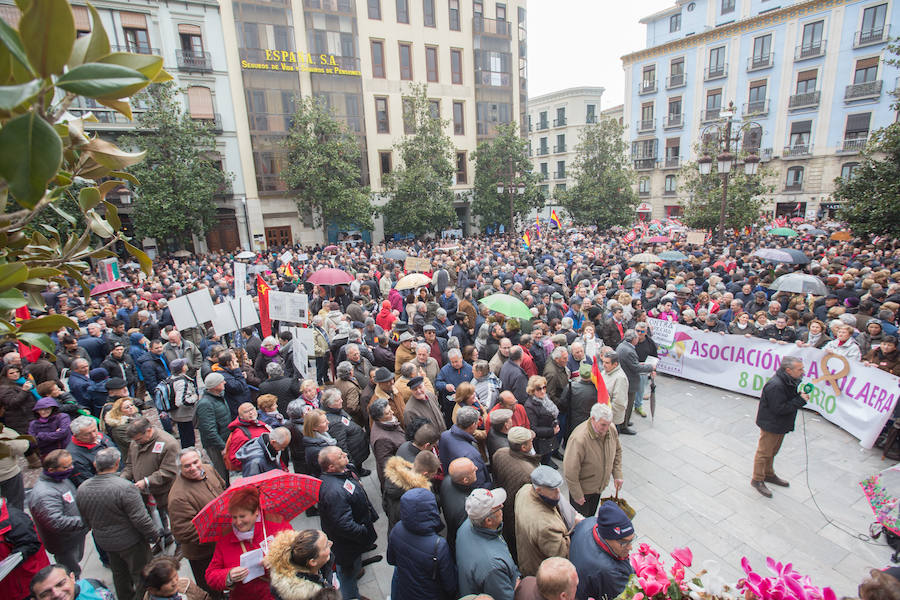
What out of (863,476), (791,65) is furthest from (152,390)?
(791,65)

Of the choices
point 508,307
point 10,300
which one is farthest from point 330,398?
point 508,307

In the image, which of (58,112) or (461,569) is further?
(461,569)

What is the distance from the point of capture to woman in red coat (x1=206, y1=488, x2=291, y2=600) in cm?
325

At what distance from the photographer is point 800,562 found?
4434 mm

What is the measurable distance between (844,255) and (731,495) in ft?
47.1

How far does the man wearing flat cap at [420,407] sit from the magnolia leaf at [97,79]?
14.7ft

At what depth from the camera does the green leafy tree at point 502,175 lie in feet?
98.6

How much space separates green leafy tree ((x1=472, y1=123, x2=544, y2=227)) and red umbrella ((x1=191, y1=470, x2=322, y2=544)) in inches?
1119

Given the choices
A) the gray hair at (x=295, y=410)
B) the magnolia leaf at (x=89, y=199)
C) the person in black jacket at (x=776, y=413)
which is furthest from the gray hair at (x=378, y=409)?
the person in black jacket at (x=776, y=413)

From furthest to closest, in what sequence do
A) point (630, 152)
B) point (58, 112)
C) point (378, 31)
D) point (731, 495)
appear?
1. point (630, 152)
2. point (378, 31)
3. point (731, 495)
4. point (58, 112)

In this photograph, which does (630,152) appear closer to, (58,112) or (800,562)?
(800,562)

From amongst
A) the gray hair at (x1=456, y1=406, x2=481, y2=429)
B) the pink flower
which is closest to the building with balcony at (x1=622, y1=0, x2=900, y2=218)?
the gray hair at (x1=456, y1=406, x2=481, y2=429)

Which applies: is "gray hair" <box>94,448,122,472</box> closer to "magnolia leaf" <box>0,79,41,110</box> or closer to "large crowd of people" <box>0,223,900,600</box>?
"large crowd of people" <box>0,223,900,600</box>

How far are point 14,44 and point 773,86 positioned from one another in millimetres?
43582
